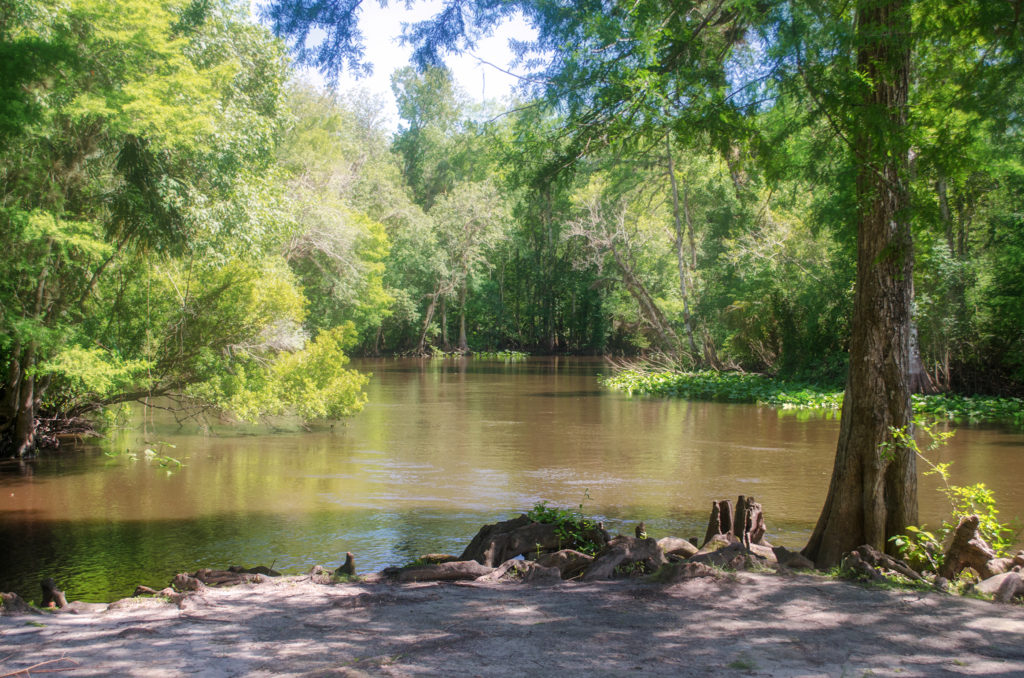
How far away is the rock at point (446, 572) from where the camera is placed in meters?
6.30

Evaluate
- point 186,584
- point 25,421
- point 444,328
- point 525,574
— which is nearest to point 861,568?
point 525,574

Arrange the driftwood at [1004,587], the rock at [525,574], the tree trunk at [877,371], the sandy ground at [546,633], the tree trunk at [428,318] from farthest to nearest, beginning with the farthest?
the tree trunk at [428,318], the tree trunk at [877,371], the rock at [525,574], the driftwood at [1004,587], the sandy ground at [546,633]

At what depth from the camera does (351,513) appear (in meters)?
11.1

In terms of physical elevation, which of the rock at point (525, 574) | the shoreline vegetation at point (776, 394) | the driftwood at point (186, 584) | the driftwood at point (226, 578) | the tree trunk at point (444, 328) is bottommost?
the driftwood at point (226, 578)

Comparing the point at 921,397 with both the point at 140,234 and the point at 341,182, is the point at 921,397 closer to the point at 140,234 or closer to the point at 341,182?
the point at 140,234

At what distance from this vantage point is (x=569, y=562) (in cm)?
648

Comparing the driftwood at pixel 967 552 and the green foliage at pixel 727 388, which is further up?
the green foliage at pixel 727 388

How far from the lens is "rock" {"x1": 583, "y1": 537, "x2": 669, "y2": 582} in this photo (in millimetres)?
6180

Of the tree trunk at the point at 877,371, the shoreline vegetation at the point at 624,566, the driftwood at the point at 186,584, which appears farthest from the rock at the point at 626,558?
the driftwood at the point at 186,584

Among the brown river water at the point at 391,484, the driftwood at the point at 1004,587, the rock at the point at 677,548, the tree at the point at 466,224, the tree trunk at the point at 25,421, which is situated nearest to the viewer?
the driftwood at the point at 1004,587

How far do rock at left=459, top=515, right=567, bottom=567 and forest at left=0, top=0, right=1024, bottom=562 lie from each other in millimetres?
2415

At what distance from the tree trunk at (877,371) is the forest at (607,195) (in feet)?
0.08

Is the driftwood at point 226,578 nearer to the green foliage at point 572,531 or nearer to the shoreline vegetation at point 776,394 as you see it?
the green foliage at point 572,531

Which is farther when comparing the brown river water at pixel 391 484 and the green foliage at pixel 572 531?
the brown river water at pixel 391 484
